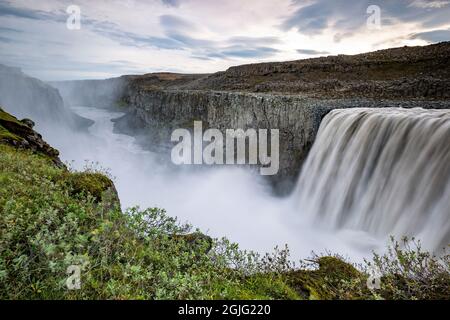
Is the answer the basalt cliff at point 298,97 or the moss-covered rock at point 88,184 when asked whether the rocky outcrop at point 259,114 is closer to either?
the basalt cliff at point 298,97

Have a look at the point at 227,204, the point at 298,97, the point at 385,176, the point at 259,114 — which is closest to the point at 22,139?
the point at 385,176

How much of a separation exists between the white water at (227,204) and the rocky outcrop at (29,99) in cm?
2791

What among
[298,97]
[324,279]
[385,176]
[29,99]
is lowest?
[324,279]

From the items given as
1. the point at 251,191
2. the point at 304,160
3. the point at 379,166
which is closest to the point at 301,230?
the point at 379,166

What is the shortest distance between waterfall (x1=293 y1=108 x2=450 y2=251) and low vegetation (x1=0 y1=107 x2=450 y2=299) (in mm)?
5057

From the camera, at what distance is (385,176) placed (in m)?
12.4

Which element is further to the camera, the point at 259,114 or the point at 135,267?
the point at 259,114

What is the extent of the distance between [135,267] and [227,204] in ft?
74.3

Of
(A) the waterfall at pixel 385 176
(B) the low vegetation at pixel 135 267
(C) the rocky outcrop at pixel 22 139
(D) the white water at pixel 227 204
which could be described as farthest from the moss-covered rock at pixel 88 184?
(A) the waterfall at pixel 385 176

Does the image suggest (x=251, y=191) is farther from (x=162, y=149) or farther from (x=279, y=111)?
(x=162, y=149)

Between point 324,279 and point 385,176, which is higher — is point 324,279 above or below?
below

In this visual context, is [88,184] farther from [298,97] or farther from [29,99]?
[29,99]

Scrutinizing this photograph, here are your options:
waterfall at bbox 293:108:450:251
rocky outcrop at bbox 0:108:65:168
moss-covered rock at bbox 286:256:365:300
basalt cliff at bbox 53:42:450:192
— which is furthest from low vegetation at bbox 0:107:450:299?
basalt cliff at bbox 53:42:450:192

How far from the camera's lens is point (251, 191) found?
2794cm
